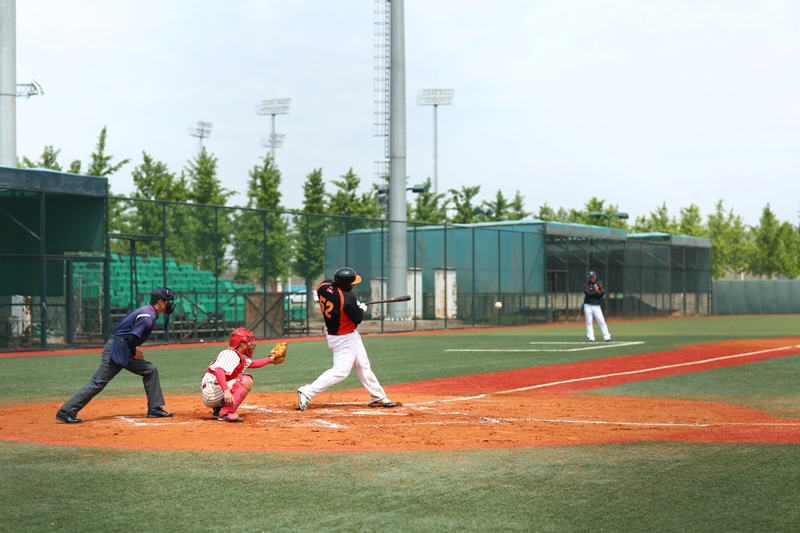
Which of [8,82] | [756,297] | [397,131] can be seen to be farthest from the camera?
[756,297]

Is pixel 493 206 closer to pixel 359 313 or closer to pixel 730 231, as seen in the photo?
pixel 730 231

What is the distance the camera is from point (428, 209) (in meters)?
64.5

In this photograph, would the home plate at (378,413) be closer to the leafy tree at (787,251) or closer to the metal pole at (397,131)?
the metal pole at (397,131)

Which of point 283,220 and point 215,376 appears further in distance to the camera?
point 283,220

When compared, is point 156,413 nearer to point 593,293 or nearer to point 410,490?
point 410,490

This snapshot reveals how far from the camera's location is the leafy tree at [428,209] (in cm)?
6438

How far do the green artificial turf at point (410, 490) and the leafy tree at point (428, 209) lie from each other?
182ft

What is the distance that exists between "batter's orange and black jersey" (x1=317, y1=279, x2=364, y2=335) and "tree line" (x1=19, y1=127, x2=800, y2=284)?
688 inches

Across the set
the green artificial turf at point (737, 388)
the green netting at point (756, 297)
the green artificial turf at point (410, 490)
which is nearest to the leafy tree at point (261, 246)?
the green artificial turf at point (737, 388)

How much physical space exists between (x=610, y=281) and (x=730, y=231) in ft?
123

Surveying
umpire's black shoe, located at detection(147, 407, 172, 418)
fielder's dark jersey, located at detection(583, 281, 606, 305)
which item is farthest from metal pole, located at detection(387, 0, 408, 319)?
umpire's black shoe, located at detection(147, 407, 172, 418)

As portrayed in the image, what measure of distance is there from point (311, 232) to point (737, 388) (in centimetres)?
2633

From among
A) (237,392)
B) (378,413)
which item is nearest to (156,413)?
(237,392)

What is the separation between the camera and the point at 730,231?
86.0 m
